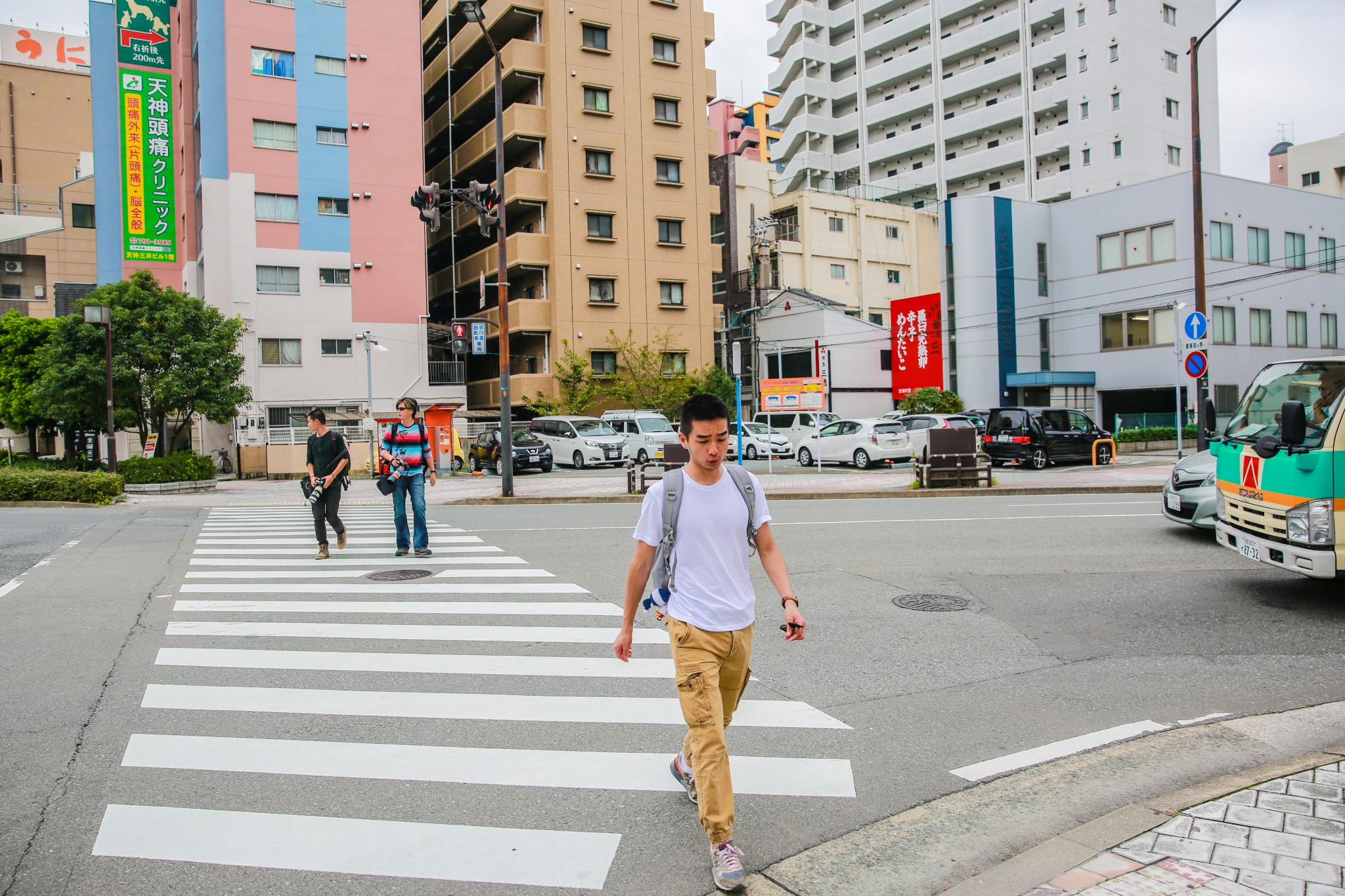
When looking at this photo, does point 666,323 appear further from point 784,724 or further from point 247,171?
point 784,724

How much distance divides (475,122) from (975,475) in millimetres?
35100

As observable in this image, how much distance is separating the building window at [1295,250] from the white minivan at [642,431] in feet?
103

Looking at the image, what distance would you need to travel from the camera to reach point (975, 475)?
19.2 m

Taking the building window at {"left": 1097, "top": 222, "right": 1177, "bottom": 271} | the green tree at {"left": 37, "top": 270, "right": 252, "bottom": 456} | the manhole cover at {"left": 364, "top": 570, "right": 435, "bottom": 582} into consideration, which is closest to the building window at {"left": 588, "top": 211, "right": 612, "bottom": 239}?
the green tree at {"left": 37, "top": 270, "right": 252, "bottom": 456}

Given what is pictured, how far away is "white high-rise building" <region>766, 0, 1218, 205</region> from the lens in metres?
52.3

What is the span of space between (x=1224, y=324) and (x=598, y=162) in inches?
1149

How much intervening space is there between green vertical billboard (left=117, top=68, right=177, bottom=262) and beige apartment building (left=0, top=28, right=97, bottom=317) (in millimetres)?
20571

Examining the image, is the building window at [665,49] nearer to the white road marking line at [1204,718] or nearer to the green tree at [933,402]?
the green tree at [933,402]

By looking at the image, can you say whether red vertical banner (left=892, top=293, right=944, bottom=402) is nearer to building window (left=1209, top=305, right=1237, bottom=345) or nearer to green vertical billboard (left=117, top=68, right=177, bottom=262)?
building window (left=1209, top=305, right=1237, bottom=345)

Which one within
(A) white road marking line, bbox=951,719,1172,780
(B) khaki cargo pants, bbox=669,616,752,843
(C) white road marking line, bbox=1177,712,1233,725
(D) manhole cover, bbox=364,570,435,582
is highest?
(B) khaki cargo pants, bbox=669,616,752,843

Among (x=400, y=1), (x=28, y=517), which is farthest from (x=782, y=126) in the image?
(x=28, y=517)

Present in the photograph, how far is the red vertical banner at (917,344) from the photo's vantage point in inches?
1689

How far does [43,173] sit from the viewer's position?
6297 cm

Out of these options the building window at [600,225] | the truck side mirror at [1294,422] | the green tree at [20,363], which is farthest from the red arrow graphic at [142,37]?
the truck side mirror at [1294,422]
